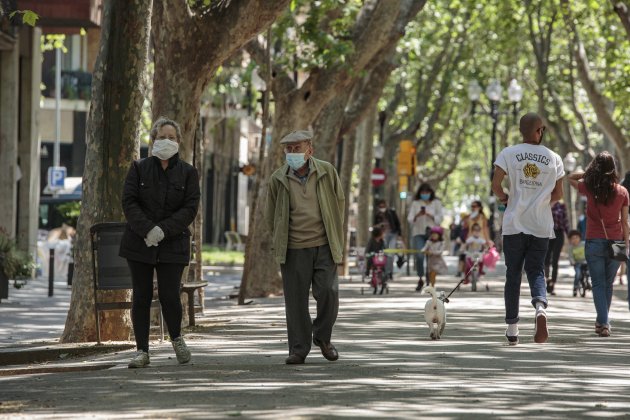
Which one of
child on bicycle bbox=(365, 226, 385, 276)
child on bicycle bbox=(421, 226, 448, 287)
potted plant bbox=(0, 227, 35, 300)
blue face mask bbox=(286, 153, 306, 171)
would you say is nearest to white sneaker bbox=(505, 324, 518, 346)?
blue face mask bbox=(286, 153, 306, 171)

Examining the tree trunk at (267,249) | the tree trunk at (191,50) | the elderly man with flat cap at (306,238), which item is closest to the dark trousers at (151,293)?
the elderly man with flat cap at (306,238)

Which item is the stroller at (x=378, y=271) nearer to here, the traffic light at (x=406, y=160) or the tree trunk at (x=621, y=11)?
the tree trunk at (x=621, y=11)

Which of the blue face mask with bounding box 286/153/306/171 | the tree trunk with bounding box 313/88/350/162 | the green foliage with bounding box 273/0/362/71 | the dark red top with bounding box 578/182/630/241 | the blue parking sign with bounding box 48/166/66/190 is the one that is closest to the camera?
the blue face mask with bounding box 286/153/306/171

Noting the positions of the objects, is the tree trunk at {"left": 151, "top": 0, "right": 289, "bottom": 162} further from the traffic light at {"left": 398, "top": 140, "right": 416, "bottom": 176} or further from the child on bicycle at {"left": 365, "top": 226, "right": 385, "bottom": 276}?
the traffic light at {"left": 398, "top": 140, "right": 416, "bottom": 176}

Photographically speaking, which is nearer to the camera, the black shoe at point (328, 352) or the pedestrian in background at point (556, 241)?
the black shoe at point (328, 352)

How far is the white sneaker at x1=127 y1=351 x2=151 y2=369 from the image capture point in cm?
1130

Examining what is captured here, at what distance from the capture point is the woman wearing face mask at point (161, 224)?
11.6 meters

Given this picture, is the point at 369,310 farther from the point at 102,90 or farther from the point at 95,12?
the point at 95,12

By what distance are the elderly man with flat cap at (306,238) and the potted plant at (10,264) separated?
11.8 meters

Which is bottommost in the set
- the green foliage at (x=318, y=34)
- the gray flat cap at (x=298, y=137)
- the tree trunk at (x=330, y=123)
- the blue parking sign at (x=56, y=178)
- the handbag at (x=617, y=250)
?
the handbag at (x=617, y=250)

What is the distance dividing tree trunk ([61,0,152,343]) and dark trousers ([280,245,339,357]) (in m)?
3.10

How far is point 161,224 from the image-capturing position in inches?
454

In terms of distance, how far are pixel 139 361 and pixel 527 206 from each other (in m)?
3.73

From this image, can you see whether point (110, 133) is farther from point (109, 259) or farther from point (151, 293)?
point (151, 293)
